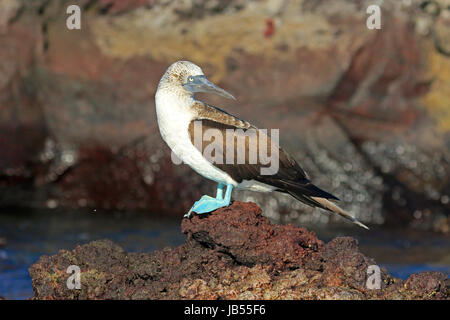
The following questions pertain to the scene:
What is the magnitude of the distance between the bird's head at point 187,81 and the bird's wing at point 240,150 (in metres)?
0.16

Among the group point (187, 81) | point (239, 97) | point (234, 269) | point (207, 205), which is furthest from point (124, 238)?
point (234, 269)

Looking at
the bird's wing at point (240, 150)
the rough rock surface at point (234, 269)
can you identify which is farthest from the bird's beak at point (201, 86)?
the rough rock surface at point (234, 269)

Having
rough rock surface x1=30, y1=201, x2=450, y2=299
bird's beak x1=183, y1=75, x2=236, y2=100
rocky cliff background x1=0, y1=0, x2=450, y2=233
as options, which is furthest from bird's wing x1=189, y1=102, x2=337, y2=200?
rocky cliff background x1=0, y1=0, x2=450, y2=233

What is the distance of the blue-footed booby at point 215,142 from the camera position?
6.70 m

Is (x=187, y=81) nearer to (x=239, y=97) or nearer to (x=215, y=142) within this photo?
(x=215, y=142)

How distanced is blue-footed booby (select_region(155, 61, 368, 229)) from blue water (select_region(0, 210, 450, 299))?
4453mm

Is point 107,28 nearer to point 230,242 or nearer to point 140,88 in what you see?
point 140,88

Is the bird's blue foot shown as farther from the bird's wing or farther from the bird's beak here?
the bird's beak

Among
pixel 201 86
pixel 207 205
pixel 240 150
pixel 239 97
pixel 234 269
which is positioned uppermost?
pixel 239 97

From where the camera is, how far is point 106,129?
557 inches

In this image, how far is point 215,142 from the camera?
671 cm

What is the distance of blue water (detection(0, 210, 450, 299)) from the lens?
11.4m

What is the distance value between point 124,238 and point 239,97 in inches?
136

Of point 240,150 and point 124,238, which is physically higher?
point 240,150
